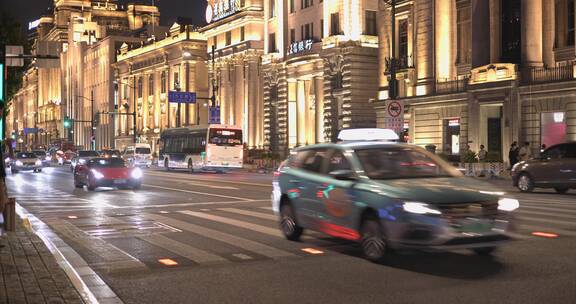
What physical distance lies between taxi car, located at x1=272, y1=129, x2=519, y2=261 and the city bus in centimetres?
3753

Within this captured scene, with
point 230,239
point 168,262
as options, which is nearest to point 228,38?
point 230,239

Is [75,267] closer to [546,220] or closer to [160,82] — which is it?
[546,220]

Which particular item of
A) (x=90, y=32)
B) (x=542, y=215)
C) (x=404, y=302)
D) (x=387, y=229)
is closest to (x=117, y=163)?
(x=542, y=215)

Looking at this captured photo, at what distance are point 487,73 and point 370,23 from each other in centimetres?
1856

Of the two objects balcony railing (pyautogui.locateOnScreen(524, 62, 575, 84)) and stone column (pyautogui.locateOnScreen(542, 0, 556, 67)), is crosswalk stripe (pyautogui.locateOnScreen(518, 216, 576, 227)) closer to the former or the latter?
balcony railing (pyautogui.locateOnScreen(524, 62, 575, 84))

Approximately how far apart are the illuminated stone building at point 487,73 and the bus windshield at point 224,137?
9.88m

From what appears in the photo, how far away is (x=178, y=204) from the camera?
21.5 meters

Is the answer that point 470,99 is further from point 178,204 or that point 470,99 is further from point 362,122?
point 178,204

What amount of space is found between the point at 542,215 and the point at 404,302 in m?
9.61

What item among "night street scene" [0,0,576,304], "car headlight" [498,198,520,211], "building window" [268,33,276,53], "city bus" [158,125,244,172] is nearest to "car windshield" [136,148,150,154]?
"night street scene" [0,0,576,304]

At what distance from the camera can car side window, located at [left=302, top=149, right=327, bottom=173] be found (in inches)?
474

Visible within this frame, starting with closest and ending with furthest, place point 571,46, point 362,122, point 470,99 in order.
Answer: point 571,46 < point 470,99 < point 362,122

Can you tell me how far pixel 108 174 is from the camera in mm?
28719

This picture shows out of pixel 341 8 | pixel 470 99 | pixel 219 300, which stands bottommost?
pixel 219 300
